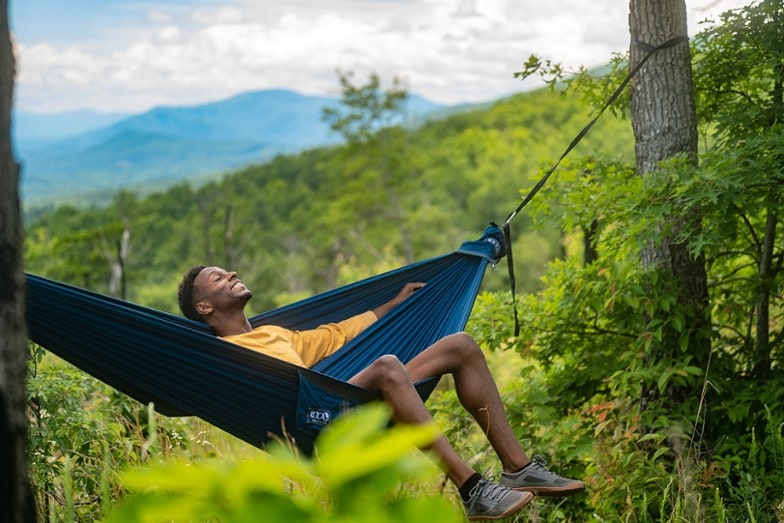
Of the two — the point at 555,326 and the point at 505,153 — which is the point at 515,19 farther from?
the point at 555,326

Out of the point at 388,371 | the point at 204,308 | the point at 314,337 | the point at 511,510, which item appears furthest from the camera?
the point at 314,337

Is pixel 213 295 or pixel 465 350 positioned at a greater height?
pixel 213 295

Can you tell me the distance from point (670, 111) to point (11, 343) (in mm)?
2045

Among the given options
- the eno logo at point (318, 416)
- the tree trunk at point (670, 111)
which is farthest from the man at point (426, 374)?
the tree trunk at point (670, 111)

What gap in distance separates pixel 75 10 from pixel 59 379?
15929 centimetres

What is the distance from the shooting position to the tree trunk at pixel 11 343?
942 mm

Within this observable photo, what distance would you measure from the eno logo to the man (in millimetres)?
114

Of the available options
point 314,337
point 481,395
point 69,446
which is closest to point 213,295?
point 314,337

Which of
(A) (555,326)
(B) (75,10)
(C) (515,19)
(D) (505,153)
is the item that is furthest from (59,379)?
(B) (75,10)

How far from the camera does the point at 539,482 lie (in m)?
2.04

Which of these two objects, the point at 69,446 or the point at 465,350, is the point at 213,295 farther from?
the point at 465,350

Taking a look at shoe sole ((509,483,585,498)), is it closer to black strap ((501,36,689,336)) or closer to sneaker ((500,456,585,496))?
sneaker ((500,456,585,496))

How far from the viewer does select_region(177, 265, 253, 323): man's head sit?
2.54 meters

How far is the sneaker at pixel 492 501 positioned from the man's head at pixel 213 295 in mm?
950
